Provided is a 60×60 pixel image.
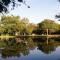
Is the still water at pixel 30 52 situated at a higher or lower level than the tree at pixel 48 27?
higher

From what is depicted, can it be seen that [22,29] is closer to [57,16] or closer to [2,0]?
[57,16]

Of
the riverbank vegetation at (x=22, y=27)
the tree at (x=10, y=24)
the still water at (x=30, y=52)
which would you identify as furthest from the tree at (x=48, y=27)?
the still water at (x=30, y=52)

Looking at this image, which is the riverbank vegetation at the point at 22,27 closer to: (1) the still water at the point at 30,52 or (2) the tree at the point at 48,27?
(2) the tree at the point at 48,27

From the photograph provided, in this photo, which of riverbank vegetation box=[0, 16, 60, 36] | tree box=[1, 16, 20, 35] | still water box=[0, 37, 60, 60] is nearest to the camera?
still water box=[0, 37, 60, 60]

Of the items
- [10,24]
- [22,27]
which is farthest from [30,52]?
[22,27]

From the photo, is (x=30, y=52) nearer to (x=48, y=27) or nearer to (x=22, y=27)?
(x=22, y=27)

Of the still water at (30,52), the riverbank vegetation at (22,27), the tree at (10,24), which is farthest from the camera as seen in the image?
the riverbank vegetation at (22,27)

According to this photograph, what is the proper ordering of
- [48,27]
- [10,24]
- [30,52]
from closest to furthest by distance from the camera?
[30,52], [10,24], [48,27]

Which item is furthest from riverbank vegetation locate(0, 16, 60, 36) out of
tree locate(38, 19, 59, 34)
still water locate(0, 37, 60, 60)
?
still water locate(0, 37, 60, 60)

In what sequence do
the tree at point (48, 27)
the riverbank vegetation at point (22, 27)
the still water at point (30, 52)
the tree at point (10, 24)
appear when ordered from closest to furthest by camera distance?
the still water at point (30, 52) → the tree at point (10, 24) → the riverbank vegetation at point (22, 27) → the tree at point (48, 27)

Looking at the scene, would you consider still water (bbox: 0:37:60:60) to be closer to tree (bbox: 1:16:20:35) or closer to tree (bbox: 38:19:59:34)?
tree (bbox: 1:16:20:35)

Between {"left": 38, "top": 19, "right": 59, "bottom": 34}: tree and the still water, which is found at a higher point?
the still water

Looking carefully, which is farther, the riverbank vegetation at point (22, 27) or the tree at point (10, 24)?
the riverbank vegetation at point (22, 27)

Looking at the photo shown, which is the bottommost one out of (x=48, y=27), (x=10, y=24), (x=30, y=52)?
(x=48, y=27)
